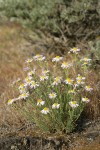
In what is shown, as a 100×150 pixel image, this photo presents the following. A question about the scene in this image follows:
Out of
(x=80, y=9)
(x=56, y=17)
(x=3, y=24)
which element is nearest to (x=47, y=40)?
(x=56, y=17)

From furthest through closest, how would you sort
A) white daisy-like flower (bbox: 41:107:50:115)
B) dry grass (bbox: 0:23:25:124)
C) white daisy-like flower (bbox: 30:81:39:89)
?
dry grass (bbox: 0:23:25:124) < white daisy-like flower (bbox: 30:81:39:89) < white daisy-like flower (bbox: 41:107:50:115)

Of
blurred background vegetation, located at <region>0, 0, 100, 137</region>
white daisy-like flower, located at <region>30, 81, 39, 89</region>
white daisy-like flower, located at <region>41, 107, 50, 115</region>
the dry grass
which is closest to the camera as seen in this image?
white daisy-like flower, located at <region>41, 107, 50, 115</region>

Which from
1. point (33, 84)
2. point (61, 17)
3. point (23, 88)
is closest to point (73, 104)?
point (33, 84)

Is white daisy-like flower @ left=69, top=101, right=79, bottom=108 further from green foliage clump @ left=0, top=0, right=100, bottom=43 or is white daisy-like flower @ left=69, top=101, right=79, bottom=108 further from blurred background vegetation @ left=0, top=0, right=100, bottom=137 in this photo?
green foliage clump @ left=0, top=0, right=100, bottom=43

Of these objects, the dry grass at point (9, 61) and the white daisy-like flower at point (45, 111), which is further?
the dry grass at point (9, 61)

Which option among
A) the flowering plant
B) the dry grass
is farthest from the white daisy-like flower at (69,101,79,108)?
the dry grass

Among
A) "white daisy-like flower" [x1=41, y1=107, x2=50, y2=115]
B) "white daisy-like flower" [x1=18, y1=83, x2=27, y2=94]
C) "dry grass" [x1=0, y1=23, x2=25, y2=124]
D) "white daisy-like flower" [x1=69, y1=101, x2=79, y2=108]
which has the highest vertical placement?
"dry grass" [x1=0, y1=23, x2=25, y2=124]

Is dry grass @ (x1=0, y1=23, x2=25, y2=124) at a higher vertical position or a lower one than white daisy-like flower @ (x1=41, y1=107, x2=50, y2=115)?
higher

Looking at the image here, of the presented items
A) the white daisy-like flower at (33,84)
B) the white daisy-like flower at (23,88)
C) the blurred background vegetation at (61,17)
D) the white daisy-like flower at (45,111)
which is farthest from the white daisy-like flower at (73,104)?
the blurred background vegetation at (61,17)

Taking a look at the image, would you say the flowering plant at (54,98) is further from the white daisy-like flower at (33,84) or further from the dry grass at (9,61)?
the dry grass at (9,61)

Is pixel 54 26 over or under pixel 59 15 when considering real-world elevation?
under

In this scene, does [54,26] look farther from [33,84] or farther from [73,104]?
[73,104]

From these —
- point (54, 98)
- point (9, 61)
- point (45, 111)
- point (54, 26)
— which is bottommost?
point (45, 111)
